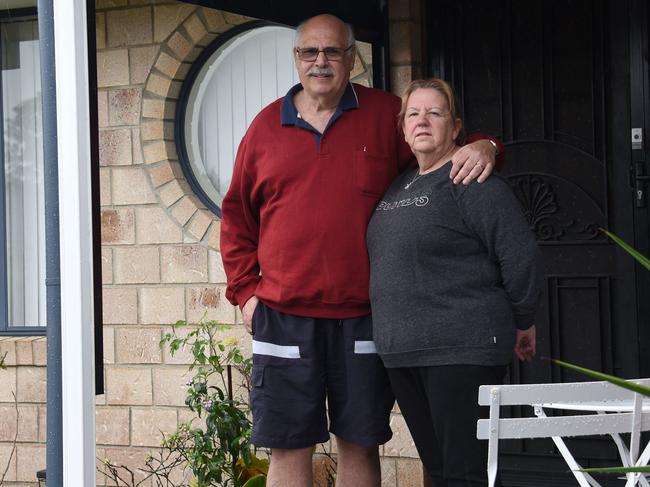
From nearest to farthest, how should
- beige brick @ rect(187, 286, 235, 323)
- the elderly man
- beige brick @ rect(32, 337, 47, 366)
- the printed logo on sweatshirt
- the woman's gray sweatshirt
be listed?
the woman's gray sweatshirt
the printed logo on sweatshirt
the elderly man
beige brick @ rect(187, 286, 235, 323)
beige brick @ rect(32, 337, 47, 366)

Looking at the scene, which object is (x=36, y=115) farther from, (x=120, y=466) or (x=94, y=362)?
(x=94, y=362)

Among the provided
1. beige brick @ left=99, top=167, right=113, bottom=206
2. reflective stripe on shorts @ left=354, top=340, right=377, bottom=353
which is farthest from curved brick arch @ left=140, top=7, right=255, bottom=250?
reflective stripe on shorts @ left=354, top=340, right=377, bottom=353

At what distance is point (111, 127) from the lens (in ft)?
17.7

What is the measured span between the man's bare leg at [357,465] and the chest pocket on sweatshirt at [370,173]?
0.86 m

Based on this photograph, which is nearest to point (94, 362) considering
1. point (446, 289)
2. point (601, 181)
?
point (446, 289)

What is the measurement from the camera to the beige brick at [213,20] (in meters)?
5.23

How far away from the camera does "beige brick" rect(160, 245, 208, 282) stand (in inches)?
205

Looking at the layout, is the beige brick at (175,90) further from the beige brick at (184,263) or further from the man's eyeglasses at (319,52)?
the man's eyeglasses at (319,52)

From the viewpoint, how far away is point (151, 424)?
17.4ft

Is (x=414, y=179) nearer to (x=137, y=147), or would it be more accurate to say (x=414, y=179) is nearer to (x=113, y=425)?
(x=137, y=147)

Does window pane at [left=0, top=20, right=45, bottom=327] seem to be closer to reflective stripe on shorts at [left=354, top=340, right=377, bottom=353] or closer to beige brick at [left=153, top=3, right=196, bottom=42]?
beige brick at [left=153, top=3, right=196, bottom=42]

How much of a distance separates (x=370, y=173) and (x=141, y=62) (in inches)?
84.3

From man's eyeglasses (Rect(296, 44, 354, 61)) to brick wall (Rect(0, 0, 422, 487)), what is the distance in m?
1.64

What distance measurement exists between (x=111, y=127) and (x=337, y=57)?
205cm
